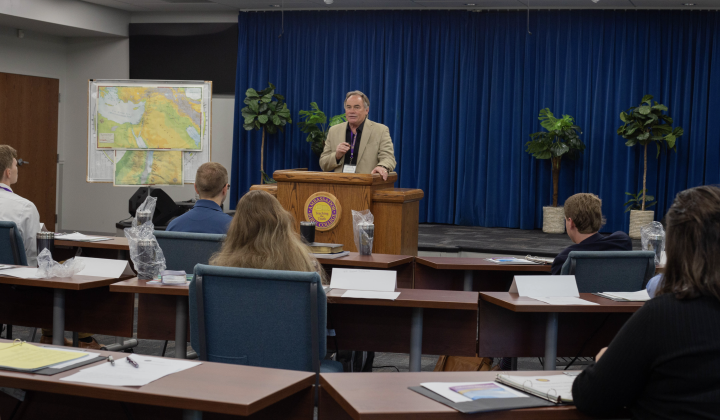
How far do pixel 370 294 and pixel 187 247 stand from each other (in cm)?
106

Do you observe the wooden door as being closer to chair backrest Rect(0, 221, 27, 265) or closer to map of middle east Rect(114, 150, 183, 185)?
map of middle east Rect(114, 150, 183, 185)

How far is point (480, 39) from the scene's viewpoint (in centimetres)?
921

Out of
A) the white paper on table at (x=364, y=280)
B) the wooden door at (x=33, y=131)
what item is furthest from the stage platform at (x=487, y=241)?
the wooden door at (x=33, y=131)

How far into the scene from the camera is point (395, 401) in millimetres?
1495

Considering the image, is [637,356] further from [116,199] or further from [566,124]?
[116,199]

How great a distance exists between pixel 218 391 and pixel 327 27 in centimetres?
870

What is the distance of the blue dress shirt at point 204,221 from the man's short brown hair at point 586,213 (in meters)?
1.77

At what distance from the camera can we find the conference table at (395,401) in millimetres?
1429

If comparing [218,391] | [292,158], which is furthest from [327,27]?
[218,391]

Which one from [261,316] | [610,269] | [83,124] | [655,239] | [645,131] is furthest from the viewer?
[83,124]

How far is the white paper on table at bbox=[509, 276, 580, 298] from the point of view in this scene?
276cm

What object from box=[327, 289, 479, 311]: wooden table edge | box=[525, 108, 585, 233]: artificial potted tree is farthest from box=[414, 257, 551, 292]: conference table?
box=[525, 108, 585, 233]: artificial potted tree

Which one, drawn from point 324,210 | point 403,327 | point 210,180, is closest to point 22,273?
point 210,180

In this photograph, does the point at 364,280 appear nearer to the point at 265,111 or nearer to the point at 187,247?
the point at 187,247
